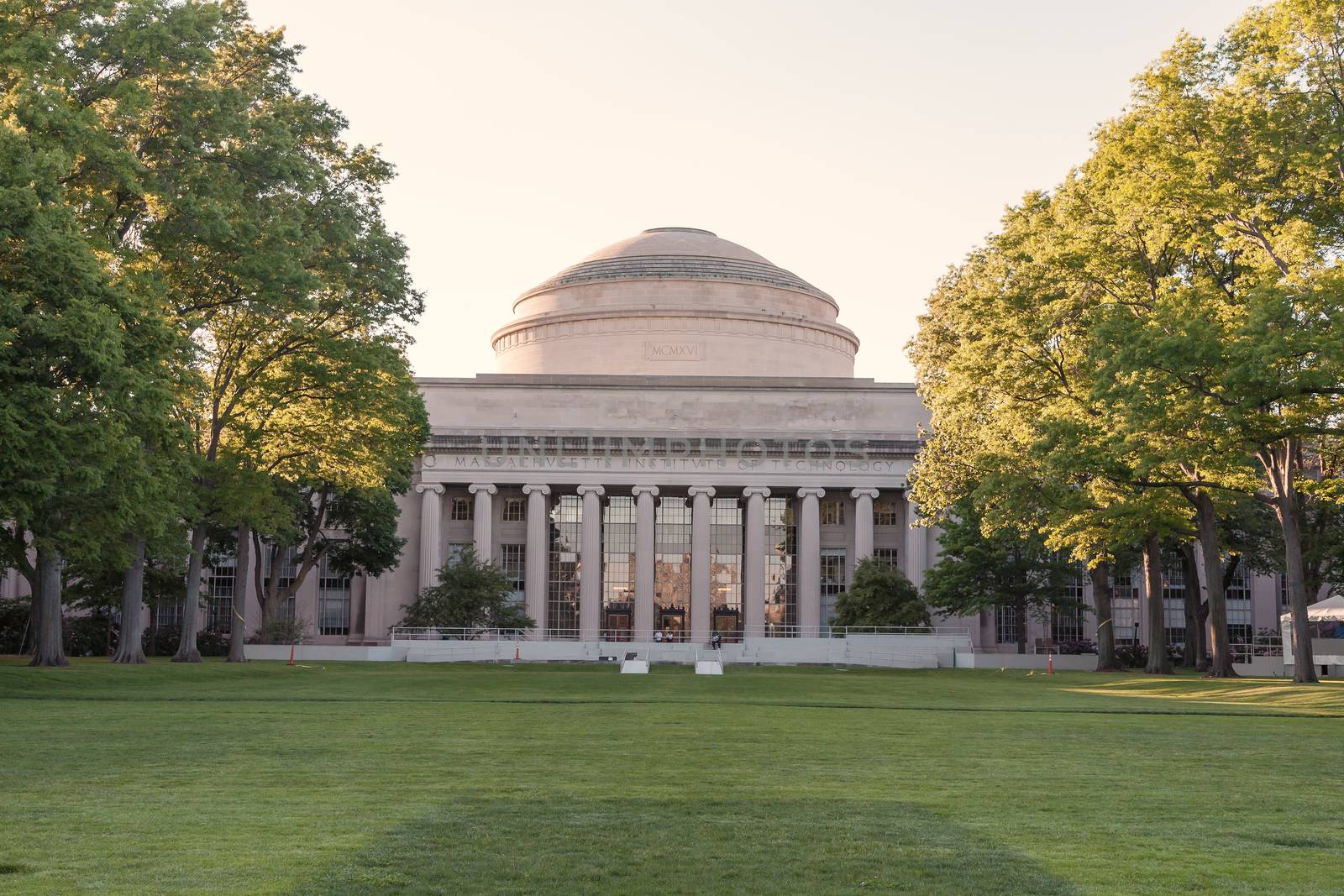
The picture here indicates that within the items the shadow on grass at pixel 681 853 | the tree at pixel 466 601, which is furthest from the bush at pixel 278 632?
the shadow on grass at pixel 681 853

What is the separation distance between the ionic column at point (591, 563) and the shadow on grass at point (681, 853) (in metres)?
76.7

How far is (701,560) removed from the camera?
88562 millimetres

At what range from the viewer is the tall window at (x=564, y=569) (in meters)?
90.2

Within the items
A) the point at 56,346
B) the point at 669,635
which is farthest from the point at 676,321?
the point at 56,346

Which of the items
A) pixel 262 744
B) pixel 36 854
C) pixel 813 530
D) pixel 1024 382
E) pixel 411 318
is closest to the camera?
pixel 36 854

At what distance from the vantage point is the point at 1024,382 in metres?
44.3

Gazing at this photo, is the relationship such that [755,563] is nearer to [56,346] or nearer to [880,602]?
[880,602]

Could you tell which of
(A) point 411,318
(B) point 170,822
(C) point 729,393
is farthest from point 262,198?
(C) point 729,393

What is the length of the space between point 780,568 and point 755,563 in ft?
9.70

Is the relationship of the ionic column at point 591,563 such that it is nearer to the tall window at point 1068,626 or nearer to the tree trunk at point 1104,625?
the tall window at point 1068,626

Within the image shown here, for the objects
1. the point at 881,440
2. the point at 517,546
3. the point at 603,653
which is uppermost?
the point at 881,440

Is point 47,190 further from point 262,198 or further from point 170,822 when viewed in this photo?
point 170,822

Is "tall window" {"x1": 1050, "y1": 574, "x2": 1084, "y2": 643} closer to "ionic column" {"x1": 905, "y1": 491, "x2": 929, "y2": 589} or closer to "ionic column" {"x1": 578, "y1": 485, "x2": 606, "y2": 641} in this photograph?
"ionic column" {"x1": 905, "y1": 491, "x2": 929, "y2": 589}

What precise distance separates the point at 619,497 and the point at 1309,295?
63.5 meters
